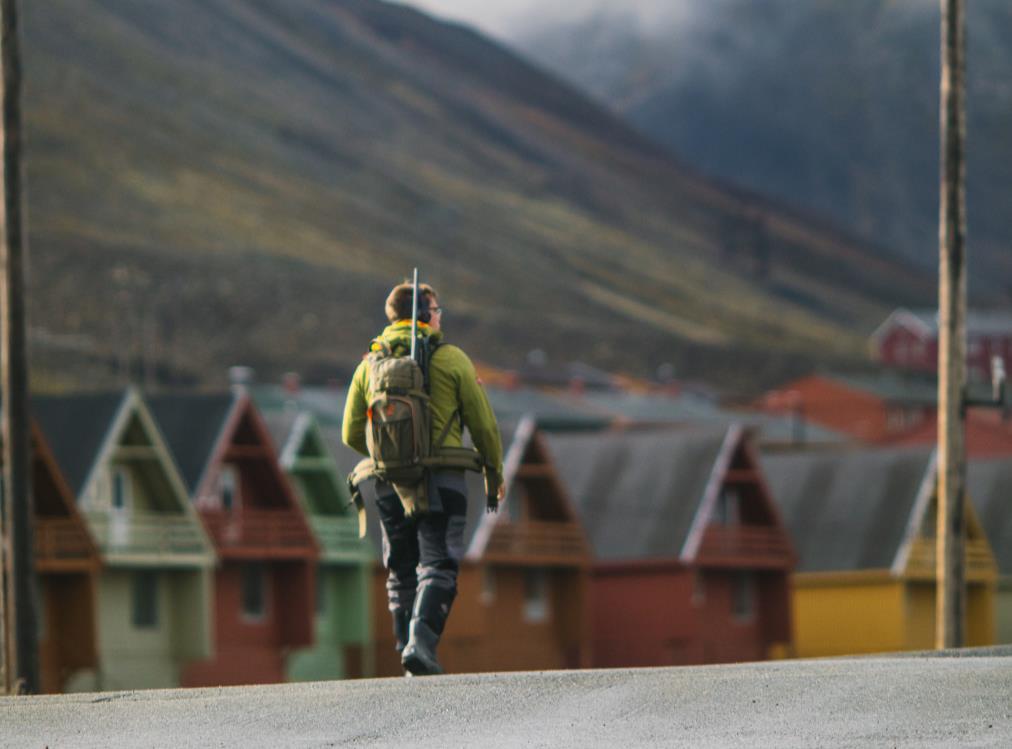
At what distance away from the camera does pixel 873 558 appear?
197 feet

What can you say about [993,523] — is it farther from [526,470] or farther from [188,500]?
[188,500]

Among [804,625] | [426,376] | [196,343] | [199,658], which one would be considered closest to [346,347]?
[196,343]

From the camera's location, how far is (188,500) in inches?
1859

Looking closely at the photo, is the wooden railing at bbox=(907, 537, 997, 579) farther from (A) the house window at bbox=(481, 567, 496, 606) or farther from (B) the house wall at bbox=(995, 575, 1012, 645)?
(A) the house window at bbox=(481, 567, 496, 606)

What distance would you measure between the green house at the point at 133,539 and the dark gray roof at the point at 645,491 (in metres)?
12.8

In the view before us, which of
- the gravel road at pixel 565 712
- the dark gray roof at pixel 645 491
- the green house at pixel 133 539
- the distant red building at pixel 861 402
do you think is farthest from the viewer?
the distant red building at pixel 861 402

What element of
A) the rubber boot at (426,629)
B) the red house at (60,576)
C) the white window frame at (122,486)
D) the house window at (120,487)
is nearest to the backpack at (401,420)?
the rubber boot at (426,629)

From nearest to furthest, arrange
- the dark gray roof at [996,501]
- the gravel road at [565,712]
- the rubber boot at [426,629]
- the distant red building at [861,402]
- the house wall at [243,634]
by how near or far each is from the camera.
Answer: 1. the gravel road at [565,712]
2. the rubber boot at [426,629]
3. the house wall at [243,634]
4. the dark gray roof at [996,501]
5. the distant red building at [861,402]

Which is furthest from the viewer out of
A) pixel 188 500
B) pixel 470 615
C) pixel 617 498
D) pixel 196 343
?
pixel 196 343

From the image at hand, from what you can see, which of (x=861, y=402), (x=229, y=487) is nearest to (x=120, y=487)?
(x=229, y=487)

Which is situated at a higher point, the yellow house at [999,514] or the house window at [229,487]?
the house window at [229,487]

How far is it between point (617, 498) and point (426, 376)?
43.7 m

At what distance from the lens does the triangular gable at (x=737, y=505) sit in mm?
57062

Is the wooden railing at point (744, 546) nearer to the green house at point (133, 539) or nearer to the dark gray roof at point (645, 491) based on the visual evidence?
the dark gray roof at point (645, 491)
